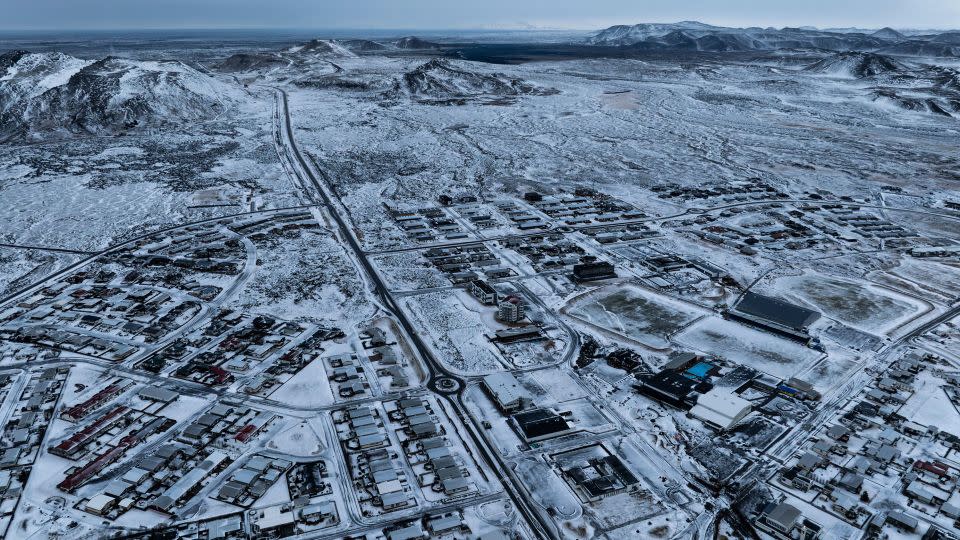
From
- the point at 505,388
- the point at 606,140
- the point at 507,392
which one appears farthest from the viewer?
the point at 606,140

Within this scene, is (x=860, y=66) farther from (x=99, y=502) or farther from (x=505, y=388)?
(x=99, y=502)

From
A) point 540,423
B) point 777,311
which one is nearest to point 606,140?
point 777,311

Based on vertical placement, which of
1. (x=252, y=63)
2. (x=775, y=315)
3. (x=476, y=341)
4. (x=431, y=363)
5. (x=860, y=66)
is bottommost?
(x=431, y=363)

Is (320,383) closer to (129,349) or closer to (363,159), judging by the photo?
(129,349)

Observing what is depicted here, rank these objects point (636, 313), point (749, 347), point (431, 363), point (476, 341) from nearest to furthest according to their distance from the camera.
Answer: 1. point (431, 363)
2. point (749, 347)
3. point (476, 341)
4. point (636, 313)

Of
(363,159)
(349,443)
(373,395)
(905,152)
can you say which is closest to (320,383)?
(373,395)

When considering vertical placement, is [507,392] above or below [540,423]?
above

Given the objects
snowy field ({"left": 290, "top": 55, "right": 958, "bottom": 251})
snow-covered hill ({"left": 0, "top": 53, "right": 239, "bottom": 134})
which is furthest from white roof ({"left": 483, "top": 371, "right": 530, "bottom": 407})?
snow-covered hill ({"left": 0, "top": 53, "right": 239, "bottom": 134})
